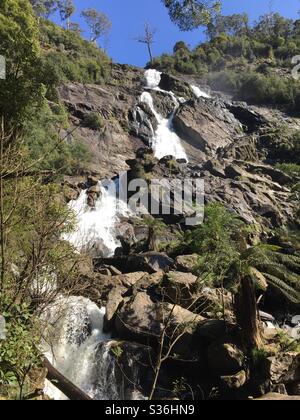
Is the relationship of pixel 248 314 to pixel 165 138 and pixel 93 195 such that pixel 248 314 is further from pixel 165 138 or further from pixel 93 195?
pixel 165 138

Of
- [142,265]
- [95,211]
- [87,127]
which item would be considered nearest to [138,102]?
[87,127]

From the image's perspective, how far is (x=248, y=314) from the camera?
41.7 ft

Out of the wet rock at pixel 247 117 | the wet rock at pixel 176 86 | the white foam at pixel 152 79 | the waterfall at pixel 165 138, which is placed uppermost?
the white foam at pixel 152 79

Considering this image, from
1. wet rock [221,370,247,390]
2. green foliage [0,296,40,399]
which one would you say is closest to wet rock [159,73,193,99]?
wet rock [221,370,247,390]

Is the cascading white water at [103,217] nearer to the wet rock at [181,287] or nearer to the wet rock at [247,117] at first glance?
the wet rock at [181,287]

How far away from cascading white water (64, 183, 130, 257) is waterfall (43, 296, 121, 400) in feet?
→ 24.7

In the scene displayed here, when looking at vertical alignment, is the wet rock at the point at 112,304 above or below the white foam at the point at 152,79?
below

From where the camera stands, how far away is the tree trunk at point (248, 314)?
500 inches

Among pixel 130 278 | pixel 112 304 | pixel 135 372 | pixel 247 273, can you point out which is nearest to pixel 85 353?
pixel 112 304

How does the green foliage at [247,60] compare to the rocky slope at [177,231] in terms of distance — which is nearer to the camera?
the rocky slope at [177,231]

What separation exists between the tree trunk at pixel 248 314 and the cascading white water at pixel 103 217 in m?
11.4

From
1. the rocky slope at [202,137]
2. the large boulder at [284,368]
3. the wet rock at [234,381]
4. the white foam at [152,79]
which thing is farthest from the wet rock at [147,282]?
the white foam at [152,79]

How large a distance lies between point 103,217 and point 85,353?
13.2 m

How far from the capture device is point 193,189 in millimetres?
29391
